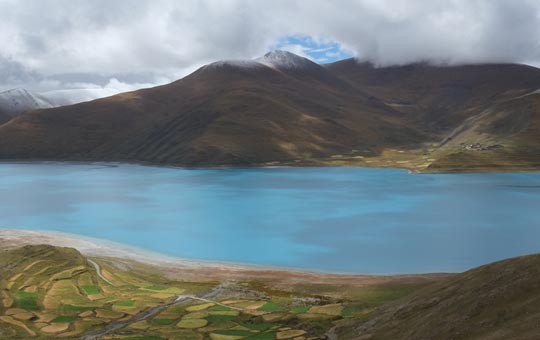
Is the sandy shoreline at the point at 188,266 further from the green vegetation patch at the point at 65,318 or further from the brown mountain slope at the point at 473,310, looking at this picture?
the brown mountain slope at the point at 473,310

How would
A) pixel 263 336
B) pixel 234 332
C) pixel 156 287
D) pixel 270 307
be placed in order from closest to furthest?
pixel 263 336 → pixel 234 332 → pixel 270 307 → pixel 156 287

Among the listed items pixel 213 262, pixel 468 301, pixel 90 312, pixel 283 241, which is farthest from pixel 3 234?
pixel 468 301

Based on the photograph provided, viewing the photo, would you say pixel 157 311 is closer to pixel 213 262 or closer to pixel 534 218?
pixel 213 262

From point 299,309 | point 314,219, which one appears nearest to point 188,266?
point 299,309

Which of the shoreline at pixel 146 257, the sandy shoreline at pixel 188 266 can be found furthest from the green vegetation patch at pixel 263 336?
the shoreline at pixel 146 257

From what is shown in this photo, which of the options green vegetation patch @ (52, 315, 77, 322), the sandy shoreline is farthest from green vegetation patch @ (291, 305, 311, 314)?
green vegetation patch @ (52, 315, 77, 322)

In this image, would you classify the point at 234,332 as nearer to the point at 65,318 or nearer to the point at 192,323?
the point at 192,323

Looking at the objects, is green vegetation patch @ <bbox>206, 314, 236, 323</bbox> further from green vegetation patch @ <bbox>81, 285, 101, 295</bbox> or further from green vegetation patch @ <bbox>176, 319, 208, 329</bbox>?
green vegetation patch @ <bbox>81, 285, 101, 295</bbox>
